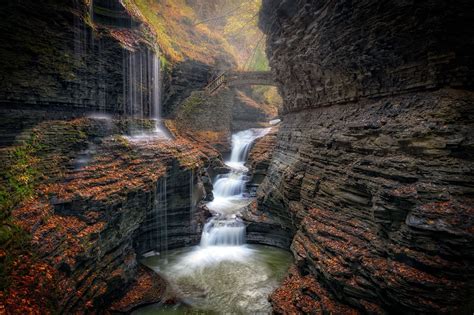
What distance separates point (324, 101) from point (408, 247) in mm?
7355

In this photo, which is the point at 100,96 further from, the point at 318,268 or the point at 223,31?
the point at 223,31

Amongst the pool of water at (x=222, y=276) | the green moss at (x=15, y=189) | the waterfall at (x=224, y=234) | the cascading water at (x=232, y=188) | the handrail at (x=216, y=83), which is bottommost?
the pool of water at (x=222, y=276)

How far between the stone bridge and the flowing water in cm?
1484

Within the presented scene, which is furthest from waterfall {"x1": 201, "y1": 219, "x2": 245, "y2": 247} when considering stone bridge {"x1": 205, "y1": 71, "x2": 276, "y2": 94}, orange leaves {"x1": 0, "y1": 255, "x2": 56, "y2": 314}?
stone bridge {"x1": 205, "y1": 71, "x2": 276, "y2": 94}

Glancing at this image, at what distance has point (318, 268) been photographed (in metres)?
8.07

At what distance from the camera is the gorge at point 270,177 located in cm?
633

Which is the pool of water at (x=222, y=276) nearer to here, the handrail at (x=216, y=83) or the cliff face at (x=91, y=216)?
the cliff face at (x=91, y=216)

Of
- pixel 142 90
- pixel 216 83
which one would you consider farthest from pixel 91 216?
pixel 216 83

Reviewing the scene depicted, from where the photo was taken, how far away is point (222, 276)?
431 inches

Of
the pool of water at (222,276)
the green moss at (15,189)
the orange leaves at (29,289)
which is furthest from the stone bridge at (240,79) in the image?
the orange leaves at (29,289)

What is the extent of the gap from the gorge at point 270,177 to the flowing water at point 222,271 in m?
0.08

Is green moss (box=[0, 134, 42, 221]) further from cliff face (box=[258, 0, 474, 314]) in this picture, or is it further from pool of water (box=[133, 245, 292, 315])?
cliff face (box=[258, 0, 474, 314])

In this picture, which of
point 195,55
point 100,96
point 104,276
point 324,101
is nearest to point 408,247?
point 324,101

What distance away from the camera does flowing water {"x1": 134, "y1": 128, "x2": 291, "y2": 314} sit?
9.12 m
